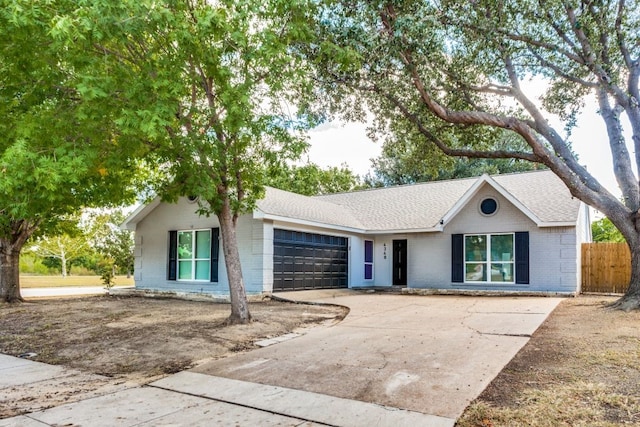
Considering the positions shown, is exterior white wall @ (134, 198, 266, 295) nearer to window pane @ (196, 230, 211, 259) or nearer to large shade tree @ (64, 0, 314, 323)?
window pane @ (196, 230, 211, 259)

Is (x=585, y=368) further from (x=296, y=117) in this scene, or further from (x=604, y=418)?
(x=296, y=117)

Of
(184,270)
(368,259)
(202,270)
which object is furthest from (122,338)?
(368,259)

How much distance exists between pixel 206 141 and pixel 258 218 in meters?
6.45

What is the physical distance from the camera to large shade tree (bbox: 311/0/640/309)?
30.0 feet

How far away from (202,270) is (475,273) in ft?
31.5

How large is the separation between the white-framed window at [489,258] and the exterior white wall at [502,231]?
215 mm

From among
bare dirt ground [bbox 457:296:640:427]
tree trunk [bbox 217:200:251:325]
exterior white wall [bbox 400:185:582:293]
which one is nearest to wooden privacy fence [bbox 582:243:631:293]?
exterior white wall [bbox 400:185:582:293]

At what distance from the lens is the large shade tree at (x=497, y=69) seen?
360 inches

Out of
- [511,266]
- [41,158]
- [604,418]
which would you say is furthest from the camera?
[511,266]

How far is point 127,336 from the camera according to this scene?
28.3ft

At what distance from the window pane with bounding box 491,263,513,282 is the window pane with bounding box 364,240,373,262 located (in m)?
5.23

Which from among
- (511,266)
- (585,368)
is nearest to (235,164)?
(585,368)

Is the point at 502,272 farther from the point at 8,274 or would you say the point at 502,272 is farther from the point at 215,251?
the point at 8,274

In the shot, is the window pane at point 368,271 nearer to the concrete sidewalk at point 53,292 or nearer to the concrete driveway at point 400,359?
the concrete driveway at point 400,359
